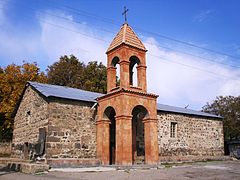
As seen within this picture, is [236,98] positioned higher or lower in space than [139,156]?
higher

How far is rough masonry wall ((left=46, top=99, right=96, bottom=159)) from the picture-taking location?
1441 cm

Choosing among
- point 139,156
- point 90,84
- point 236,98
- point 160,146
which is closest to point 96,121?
point 139,156

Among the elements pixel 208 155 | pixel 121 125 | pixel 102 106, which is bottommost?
pixel 208 155

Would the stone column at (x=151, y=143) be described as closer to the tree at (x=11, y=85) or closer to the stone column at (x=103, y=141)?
the stone column at (x=103, y=141)

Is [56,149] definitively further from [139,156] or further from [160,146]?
[160,146]

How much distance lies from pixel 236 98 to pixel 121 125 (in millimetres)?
27608

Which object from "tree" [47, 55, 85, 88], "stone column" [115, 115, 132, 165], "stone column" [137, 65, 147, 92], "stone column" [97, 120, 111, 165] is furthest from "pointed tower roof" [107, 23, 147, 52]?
"tree" [47, 55, 85, 88]

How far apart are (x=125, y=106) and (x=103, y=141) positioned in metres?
2.82

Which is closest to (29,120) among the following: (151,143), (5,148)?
(151,143)

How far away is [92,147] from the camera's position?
16016 mm

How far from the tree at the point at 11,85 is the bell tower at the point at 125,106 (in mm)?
14150

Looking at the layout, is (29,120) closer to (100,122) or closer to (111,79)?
(100,122)

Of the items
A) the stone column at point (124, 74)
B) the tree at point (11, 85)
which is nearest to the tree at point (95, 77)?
the tree at point (11, 85)

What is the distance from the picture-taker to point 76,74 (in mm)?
33469
